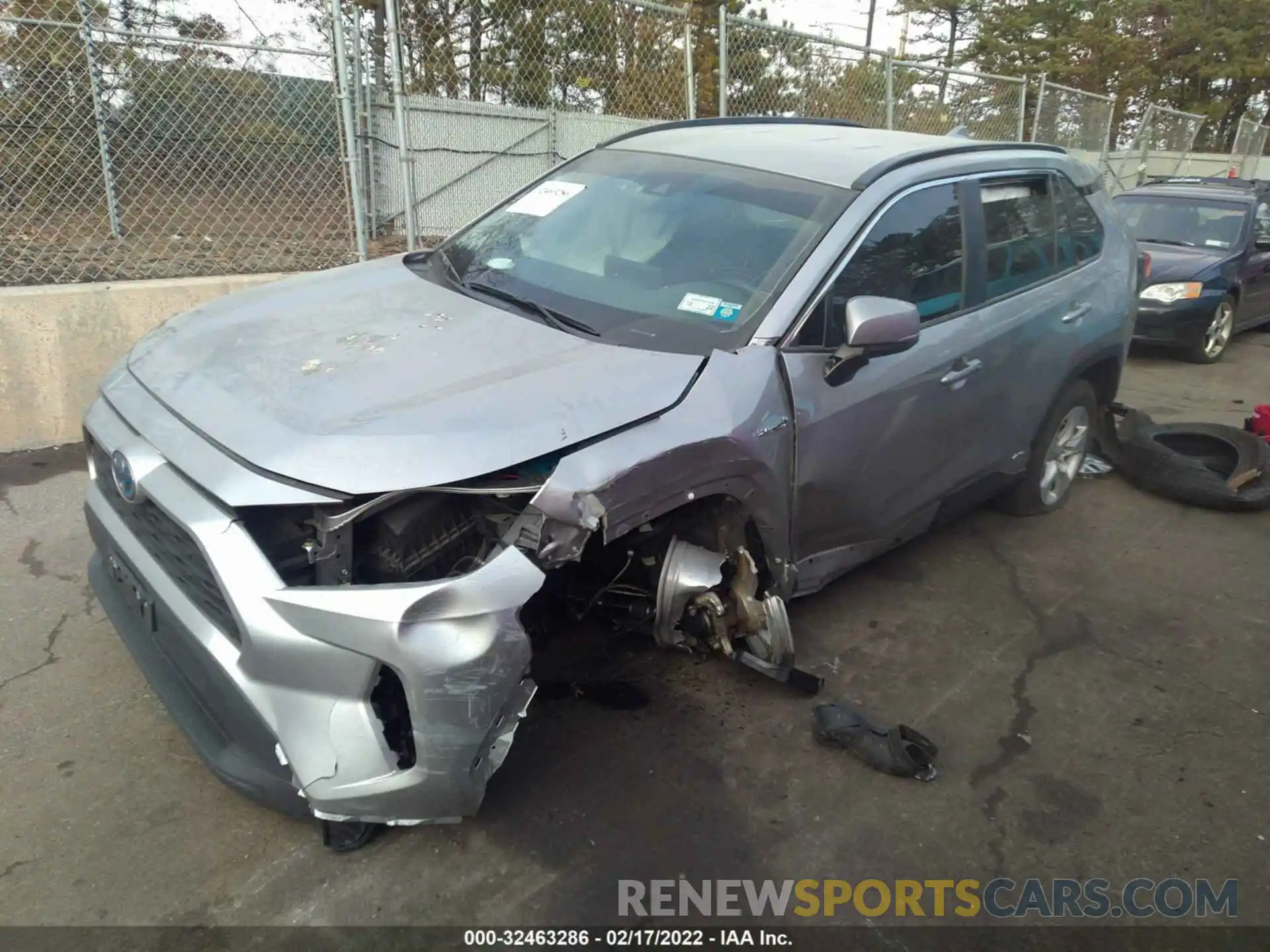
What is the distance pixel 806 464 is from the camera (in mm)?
2979

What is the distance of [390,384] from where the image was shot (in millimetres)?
2498

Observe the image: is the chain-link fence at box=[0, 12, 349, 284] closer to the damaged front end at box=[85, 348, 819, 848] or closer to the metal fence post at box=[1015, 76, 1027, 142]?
the damaged front end at box=[85, 348, 819, 848]

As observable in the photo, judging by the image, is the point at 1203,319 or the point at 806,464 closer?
the point at 806,464

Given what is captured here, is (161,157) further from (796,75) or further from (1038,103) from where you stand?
(1038,103)

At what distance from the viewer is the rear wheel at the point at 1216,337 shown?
8.62 meters

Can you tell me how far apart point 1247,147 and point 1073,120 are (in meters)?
13.5

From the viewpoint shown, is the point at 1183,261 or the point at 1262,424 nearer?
the point at 1262,424

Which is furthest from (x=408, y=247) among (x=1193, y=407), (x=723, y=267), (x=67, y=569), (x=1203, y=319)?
(x=1203, y=319)

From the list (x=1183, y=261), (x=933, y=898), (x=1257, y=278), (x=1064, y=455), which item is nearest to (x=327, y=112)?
(x=1064, y=455)

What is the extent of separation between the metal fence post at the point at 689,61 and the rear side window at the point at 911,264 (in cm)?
454

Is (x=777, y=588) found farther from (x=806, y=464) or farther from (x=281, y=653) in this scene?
(x=281, y=653)

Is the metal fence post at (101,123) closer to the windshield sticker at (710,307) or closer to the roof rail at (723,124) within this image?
the roof rail at (723,124)

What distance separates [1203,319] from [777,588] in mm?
7452

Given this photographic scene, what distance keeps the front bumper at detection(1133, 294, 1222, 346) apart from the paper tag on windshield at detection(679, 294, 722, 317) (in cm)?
699
